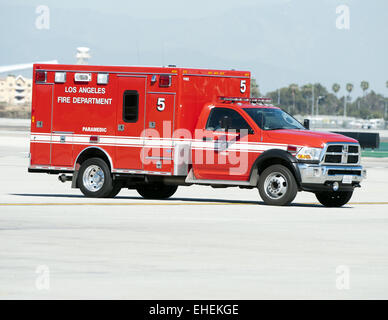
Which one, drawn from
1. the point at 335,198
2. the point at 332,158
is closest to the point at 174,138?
the point at 332,158

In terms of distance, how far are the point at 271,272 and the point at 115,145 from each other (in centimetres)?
1122

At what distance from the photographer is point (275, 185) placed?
826 inches

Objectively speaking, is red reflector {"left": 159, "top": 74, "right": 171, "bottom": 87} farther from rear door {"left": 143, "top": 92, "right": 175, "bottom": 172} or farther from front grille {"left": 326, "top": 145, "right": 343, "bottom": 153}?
front grille {"left": 326, "top": 145, "right": 343, "bottom": 153}

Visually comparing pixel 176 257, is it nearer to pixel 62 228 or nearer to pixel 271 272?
pixel 271 272

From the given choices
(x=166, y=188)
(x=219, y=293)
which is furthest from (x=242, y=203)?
(x=219, y=293)

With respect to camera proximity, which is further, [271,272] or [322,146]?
[322,146]

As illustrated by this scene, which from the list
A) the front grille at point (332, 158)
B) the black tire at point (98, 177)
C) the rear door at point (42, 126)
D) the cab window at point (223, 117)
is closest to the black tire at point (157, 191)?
the black tire at point (98, 177)

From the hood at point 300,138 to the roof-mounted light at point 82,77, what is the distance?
418cm

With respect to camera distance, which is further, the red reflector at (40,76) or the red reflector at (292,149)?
the red reflector at (40,76)

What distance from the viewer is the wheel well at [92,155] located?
74.1 ft

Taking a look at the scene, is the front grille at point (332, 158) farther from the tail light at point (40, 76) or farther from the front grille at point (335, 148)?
the tail light at point (40, 76)

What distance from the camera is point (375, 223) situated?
1789 cm

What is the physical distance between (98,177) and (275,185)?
13.3ft

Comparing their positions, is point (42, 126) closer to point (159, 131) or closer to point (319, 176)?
point (159, 131)
